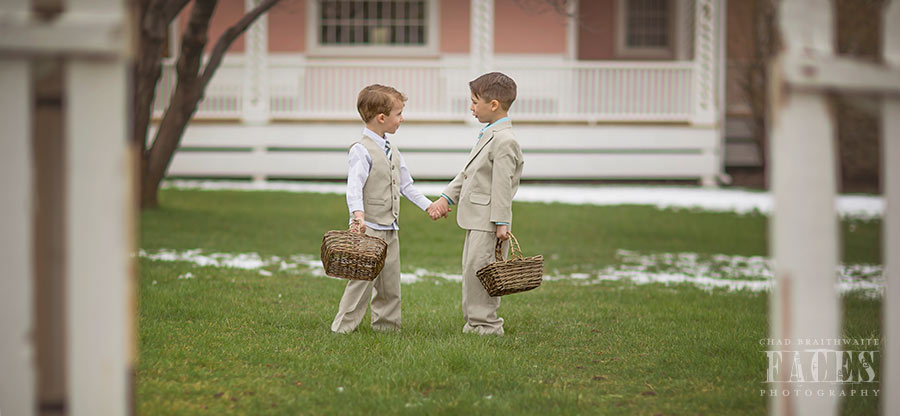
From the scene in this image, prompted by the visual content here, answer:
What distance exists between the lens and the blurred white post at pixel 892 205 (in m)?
2.14

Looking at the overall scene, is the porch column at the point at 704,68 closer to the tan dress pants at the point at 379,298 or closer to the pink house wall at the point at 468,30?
the pink house wall at the point at 468,30

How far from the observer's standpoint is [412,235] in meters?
9.62

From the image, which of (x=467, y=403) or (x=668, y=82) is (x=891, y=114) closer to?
(x=467, y=403)

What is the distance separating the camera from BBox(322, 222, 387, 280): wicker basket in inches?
170

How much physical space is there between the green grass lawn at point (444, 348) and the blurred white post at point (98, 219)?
140cm

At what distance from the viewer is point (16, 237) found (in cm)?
188

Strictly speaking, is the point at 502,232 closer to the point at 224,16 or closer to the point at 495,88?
the point at 495,88

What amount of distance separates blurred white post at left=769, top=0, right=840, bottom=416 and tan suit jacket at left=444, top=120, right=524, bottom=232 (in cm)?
270

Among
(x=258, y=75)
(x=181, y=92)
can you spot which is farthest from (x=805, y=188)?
(x=258, y=75)

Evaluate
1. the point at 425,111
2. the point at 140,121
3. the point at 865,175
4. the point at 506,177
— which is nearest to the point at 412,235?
the point at 140,121

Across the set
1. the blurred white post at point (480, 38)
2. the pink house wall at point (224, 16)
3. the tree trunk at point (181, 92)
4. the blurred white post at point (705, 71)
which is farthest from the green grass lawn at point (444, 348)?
the pink house wall at point (224, 16)

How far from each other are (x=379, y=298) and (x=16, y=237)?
122 inches

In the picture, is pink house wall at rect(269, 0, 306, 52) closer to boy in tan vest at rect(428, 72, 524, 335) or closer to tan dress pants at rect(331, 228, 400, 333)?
boy in tan vest at rect(428, 72, 524, 335)

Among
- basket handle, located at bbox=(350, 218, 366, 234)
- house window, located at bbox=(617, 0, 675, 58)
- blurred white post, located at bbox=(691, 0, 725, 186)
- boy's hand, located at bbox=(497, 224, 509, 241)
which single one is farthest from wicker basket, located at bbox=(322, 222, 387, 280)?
house window, located at bbox=(617, 0, 675, 58)
